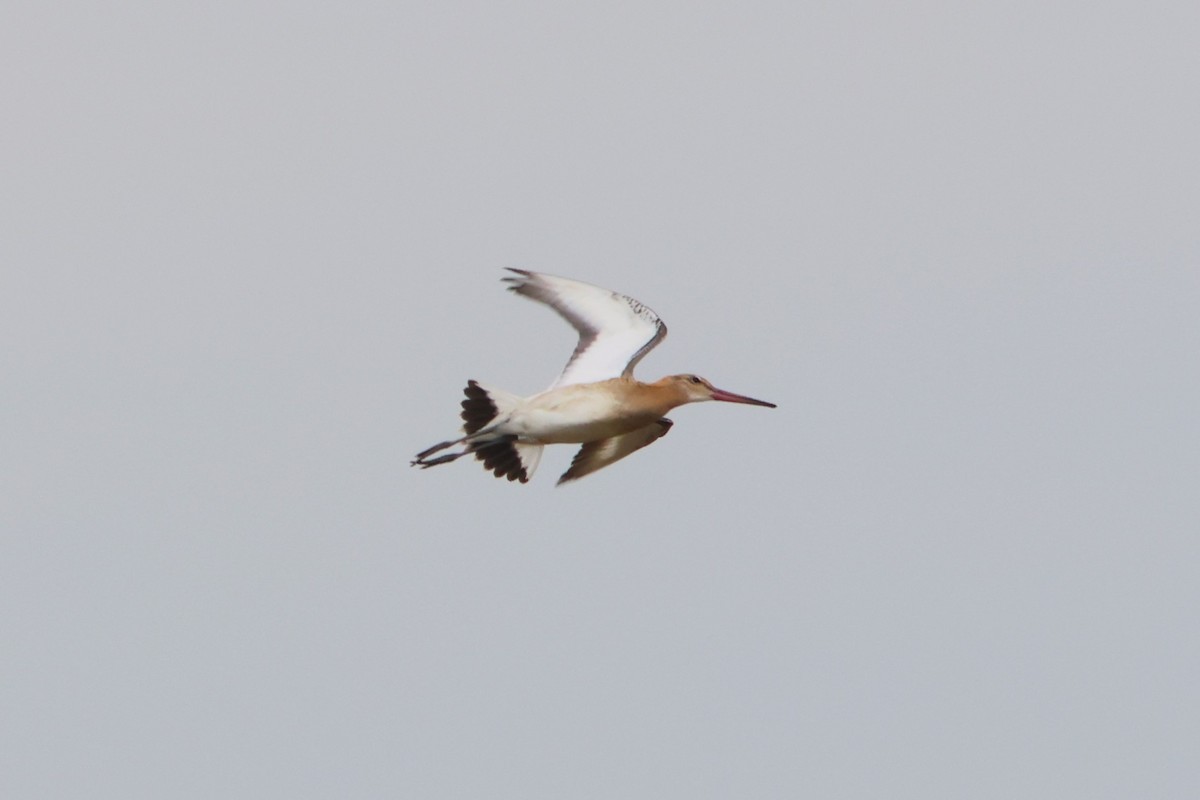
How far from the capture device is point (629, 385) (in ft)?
62.0

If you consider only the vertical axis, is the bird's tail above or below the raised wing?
below

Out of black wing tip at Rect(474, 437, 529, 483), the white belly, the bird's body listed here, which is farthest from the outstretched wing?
the white belly

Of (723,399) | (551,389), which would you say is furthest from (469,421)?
(723,399)

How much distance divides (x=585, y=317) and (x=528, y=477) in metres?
1.14

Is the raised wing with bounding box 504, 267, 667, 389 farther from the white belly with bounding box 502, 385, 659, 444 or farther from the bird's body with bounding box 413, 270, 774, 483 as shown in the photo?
the white belly with bounding box 502, 385, 659, 444

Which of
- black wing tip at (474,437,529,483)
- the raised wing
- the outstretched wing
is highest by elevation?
the raised wing

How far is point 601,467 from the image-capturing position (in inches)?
784

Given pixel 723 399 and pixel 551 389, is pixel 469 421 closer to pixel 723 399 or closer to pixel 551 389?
pixel 551 389

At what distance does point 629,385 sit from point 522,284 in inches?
41.4

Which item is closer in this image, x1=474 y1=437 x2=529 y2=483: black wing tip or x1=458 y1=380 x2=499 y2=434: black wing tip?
x1=458 y1=380 x2=499 y2=434: black wing tip

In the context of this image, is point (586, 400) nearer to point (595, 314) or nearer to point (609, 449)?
point (595, 314)

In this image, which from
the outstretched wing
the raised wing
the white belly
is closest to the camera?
the white belly

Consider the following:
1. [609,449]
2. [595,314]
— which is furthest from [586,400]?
[609,449]

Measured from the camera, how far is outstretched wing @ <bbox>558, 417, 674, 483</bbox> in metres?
19.6
